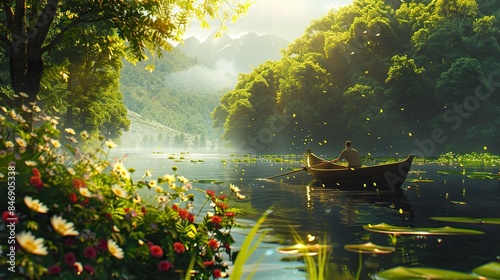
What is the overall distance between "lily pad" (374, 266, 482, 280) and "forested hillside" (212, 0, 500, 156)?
63.6 meters

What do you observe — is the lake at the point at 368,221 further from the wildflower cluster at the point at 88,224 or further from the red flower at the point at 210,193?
the red flower at the point at 210,193

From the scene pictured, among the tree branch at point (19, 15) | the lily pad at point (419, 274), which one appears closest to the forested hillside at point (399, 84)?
the tree branch at point (19, 15)

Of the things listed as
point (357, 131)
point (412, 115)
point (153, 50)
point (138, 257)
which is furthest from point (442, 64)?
point (138, 257)

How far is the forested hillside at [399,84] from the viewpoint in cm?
7044

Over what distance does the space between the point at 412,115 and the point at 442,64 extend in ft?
29.4

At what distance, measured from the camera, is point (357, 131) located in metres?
73.4

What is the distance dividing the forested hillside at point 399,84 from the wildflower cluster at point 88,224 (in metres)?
65.3

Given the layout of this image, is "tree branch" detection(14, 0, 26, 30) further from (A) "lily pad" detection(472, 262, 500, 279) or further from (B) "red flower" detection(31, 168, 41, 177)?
(A) "lily pad" detection(472, 262, 500, 279)

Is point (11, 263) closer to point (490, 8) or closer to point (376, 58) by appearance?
point (376, 58)

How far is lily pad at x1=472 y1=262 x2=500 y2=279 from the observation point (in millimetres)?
7895

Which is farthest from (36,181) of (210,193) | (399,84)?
(399,84)

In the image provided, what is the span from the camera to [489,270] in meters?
8.20

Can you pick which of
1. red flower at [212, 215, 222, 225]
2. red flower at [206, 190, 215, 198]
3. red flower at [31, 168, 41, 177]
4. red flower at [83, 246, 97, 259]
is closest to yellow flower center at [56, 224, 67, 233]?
red flower at [83, 246, 97, 259]

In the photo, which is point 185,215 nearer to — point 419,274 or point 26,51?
point 419,274
